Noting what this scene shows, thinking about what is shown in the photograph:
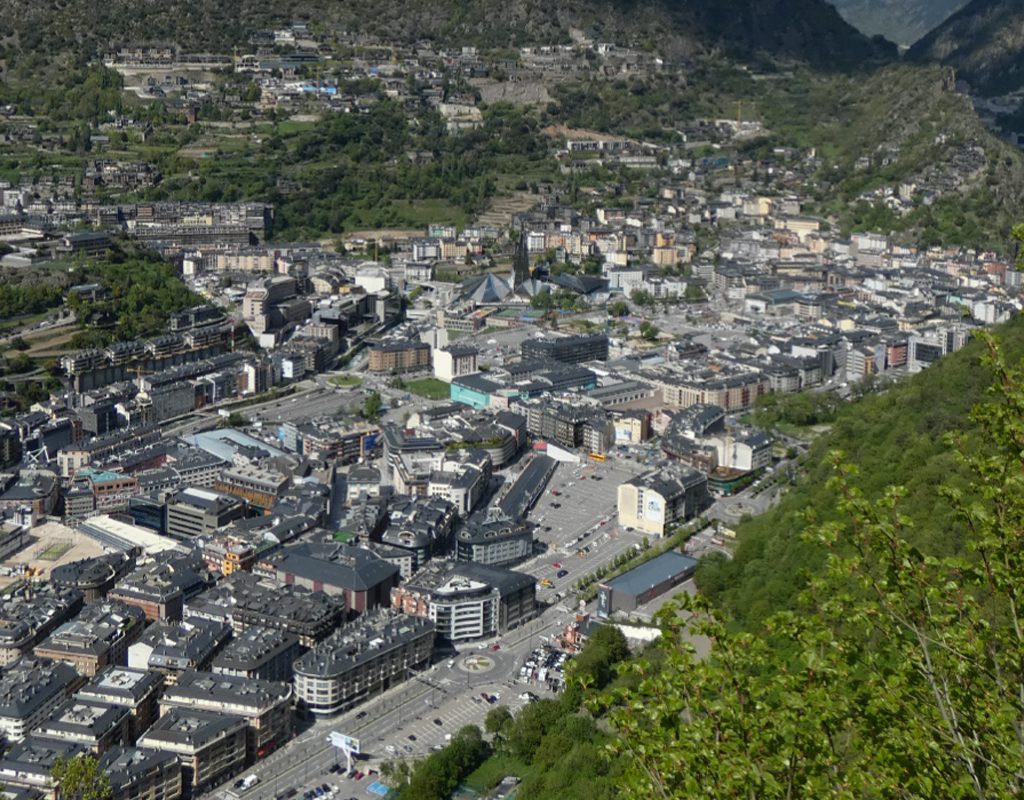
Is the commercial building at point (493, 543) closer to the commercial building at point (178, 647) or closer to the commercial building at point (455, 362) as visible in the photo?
the commercial building at point (178, 647)

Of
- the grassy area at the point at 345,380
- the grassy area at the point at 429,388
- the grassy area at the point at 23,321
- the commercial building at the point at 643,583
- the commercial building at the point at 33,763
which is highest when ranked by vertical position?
the grassy area at the point at 23,321

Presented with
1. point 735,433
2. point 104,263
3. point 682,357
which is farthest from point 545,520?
point 104,263

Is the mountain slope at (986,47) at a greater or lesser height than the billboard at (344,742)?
greater

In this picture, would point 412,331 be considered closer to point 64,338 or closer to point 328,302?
point 328,302

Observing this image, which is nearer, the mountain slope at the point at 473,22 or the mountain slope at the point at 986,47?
the mountain slope at the point at 473,22

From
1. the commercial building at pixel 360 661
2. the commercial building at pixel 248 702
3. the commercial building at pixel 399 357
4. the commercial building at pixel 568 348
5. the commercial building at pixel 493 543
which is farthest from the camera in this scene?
the commercial building at pixel 399 357

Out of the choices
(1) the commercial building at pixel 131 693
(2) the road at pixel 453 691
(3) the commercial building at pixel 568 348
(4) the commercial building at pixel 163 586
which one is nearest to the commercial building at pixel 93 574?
(4) the commercial building at pixel 163 586
